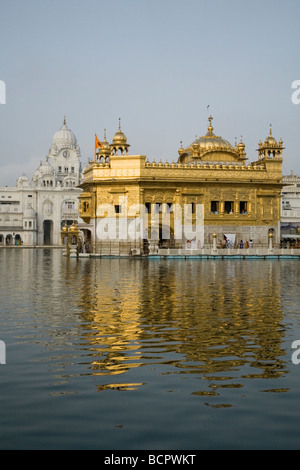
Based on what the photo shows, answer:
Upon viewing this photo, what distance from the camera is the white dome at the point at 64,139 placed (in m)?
106

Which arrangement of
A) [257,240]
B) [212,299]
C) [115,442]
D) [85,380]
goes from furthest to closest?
[257,240], [212,299], [85,380], [115,442]

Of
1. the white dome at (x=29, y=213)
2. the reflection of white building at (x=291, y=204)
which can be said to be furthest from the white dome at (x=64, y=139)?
the reflection of white building at (x=291, y=204)

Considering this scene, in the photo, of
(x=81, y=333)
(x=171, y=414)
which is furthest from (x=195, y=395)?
(x=81, y=333)

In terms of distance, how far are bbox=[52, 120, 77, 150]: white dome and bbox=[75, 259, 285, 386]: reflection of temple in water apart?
90919 millimetres

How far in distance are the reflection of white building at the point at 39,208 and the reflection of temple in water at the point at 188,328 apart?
256 ft

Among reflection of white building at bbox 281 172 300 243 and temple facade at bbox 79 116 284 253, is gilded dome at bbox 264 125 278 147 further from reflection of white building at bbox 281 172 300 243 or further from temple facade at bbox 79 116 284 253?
reflection of white building at bbox 281 172 300 243

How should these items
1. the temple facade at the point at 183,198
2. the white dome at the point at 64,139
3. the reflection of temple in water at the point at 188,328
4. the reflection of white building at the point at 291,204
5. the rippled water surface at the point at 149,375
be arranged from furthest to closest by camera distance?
the white dome at the point at 64,139 → the reflection of white building at the point at 291,204 → the temple facade at the point at 183,198 → the reflection of temple in water at the point at 188,328 → the rippled water surface at the point at 149,375

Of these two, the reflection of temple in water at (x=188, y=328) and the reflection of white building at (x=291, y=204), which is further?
the reflection of white building at (x=291, y=204)

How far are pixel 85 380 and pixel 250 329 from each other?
4.15 metres

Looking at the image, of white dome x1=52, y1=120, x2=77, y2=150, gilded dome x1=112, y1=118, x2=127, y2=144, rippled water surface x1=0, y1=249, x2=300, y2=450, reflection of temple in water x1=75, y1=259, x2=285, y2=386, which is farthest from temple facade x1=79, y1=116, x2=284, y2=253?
white dome x1=52, y1=120, x2=77, y2=150

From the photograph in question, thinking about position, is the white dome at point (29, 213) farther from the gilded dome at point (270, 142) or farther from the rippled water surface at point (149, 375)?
the rippled water surface at point (149, 375)
